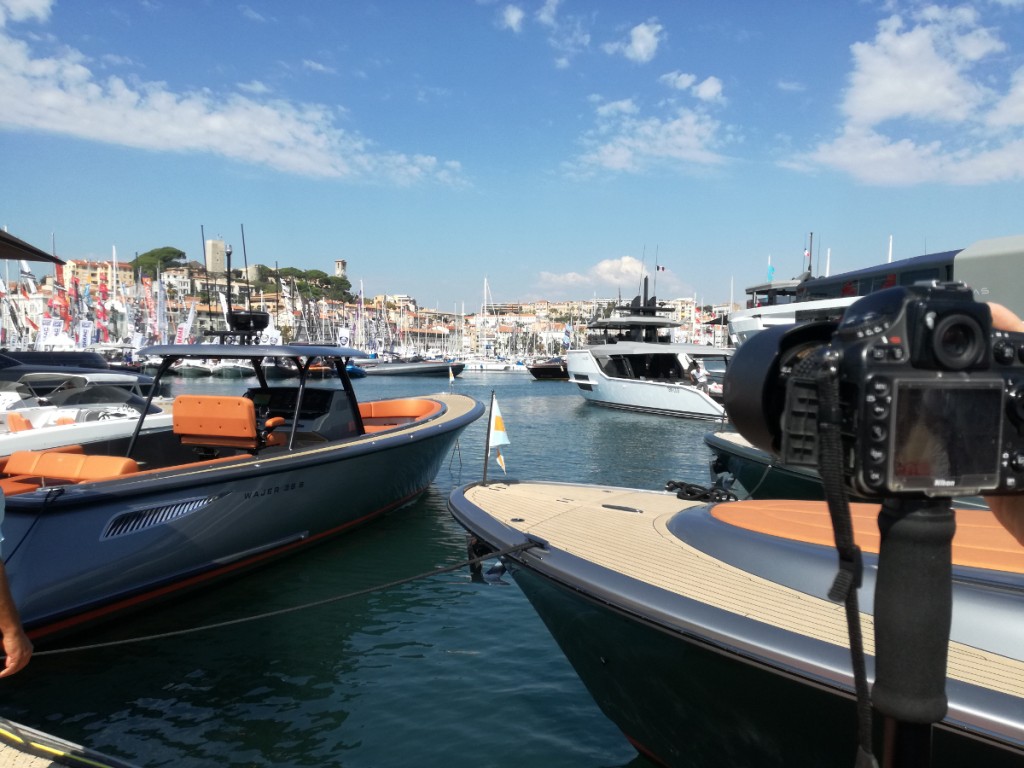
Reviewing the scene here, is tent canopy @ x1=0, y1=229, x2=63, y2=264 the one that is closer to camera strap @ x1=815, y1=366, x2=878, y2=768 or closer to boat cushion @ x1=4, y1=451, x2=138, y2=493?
boat cushion @ x1=4, y1=451, x2=138, y2=493

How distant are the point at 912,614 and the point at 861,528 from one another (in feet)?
9.12

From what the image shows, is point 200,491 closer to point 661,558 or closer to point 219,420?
point 219,420

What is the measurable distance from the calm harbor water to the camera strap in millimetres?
3559

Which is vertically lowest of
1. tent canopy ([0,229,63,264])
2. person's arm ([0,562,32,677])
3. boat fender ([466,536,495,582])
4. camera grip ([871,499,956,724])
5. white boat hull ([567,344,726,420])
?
white boat hull ([567,344,726,420])

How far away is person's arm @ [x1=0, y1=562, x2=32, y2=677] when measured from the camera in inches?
104

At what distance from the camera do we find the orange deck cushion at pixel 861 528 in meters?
3.52

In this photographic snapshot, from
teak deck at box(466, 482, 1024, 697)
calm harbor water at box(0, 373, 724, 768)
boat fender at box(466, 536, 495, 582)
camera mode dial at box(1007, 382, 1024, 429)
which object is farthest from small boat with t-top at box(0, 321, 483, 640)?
camera mode dial at box(1007, 382, 1024, 429)

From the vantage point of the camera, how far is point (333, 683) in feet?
18.6

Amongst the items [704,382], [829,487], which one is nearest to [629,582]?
[829,487]

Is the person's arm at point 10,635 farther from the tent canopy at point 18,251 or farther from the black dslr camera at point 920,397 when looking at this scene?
the tent canopy at point 18,251

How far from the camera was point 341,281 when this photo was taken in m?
162

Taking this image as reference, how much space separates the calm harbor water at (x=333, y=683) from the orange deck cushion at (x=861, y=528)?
171 cm

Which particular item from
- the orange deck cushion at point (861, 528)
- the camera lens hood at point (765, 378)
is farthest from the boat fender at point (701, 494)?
the camera lens hood at point (765, 378)

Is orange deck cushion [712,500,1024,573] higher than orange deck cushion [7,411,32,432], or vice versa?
orange deck cushion [712,500,1024,573]
